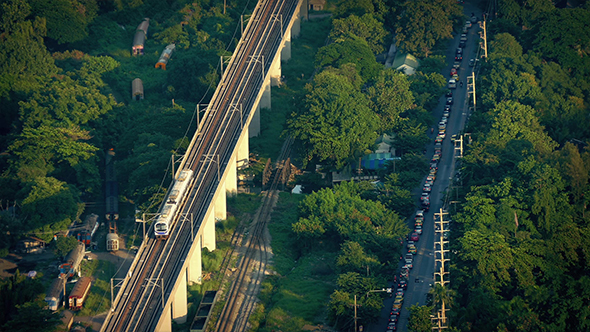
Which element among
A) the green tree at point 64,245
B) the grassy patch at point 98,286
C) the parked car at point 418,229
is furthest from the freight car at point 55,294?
the parked car at point 418,229

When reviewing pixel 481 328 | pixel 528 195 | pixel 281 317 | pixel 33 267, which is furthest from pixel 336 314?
pixel 33 267

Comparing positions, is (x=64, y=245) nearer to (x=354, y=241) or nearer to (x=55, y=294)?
(x=55, y=294)

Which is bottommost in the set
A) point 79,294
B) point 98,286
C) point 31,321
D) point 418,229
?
point 98,286

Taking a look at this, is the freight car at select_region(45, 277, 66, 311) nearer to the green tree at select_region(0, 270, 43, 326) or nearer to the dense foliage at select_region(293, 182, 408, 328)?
the green tree at select_region(0, 270, 43, 326)

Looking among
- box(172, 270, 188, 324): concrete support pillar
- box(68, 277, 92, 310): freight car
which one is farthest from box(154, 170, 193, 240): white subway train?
box(68, 277, 92, 310): freight car

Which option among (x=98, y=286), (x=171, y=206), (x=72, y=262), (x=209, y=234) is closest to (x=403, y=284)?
(x=209, y=234)

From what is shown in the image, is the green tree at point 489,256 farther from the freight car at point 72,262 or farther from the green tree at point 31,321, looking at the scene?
the freight car at point 72,262

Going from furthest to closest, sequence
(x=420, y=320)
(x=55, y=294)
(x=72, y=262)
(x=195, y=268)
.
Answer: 1. (x=72, y=262)
2. (x=195, y=268)
3. (x=55, y=294)
4. (x=420, y=320)
